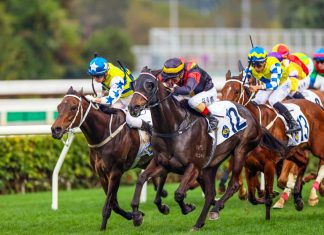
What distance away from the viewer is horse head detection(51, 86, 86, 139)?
31.5 ft

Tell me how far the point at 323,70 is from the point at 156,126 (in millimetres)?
3888

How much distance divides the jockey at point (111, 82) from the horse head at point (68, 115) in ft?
0.81

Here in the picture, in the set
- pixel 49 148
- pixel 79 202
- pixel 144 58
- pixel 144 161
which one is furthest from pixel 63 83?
pixel 144 58

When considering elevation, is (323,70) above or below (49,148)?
above

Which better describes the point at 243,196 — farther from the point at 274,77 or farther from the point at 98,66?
the point at 98,66

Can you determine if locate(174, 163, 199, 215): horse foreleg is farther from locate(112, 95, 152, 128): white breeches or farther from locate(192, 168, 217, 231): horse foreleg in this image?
locate(112, 95, 152, 128): white breeches

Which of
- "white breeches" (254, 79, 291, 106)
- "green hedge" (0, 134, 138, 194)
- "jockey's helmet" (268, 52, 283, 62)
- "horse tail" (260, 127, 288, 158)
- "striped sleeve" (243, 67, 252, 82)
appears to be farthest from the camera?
"green hedge" (0, 134, 138, 194)

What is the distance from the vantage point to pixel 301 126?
11133mm

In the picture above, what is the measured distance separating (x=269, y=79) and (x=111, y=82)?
1.80 m

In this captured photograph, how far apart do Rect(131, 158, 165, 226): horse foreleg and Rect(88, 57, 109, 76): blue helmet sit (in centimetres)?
117

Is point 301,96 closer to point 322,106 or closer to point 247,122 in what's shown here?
point 322,106

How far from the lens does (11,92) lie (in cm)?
1573

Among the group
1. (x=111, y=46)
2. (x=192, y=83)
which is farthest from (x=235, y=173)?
(x=111, y=46)

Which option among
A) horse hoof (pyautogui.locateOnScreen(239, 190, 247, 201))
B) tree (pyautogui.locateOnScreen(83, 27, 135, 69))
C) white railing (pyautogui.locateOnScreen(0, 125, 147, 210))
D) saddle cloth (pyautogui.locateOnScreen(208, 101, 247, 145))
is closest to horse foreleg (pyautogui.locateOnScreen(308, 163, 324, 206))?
horse hoof (pyautogui.locateOnScreen(239, 190, 247, 201))
